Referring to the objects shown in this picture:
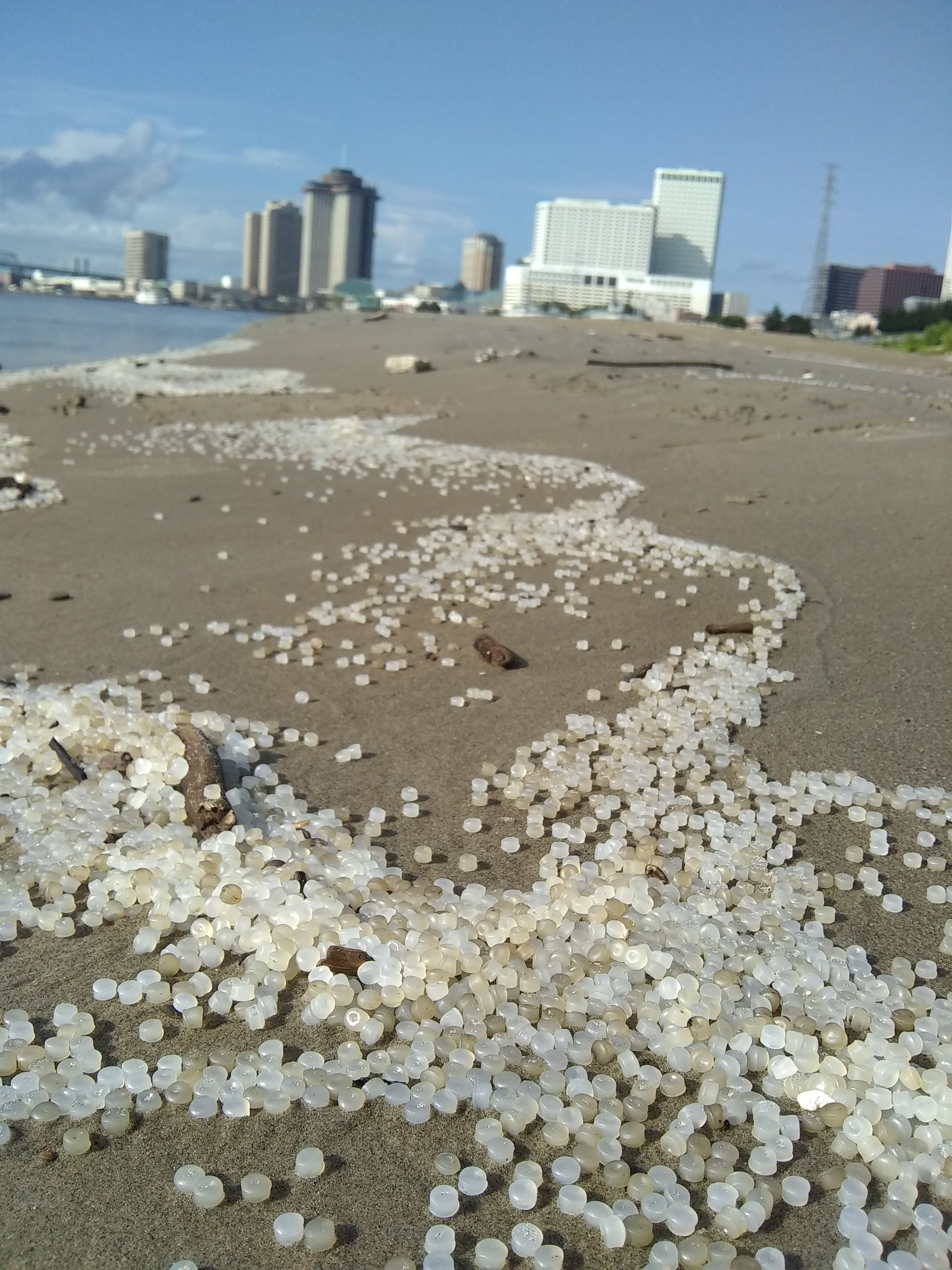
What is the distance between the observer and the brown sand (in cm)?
178

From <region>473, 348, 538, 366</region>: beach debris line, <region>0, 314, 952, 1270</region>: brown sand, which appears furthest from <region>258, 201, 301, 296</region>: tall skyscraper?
<region>0, 314, 952, 1270</region>: brown sand

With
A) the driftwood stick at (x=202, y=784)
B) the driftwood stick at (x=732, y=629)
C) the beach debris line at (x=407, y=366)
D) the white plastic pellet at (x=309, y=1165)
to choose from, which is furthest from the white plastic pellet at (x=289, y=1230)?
the beach debris line at (x=407, y=366)

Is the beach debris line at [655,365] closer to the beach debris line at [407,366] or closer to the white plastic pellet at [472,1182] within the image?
the beach debris line at [407,366]

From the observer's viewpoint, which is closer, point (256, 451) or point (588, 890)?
point (588, 890)

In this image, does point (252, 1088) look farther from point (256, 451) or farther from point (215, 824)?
point (256, 451)

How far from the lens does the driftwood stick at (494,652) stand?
417cm

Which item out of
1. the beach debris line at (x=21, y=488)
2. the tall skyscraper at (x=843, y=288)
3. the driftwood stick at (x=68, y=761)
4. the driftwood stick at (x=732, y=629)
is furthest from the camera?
the tall skyscraper at (x=843, y=288)

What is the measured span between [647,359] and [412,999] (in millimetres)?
13240

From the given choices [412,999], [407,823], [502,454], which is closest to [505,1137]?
[412,999]

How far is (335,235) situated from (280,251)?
7.13m

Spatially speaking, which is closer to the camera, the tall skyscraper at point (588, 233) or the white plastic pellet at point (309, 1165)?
the white plastic pellet at point (309, 1165)

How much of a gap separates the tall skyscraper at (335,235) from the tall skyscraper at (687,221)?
42.1 m

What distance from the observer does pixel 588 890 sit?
8.77ft

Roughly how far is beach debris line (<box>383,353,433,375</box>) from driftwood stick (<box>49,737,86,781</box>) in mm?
10872
